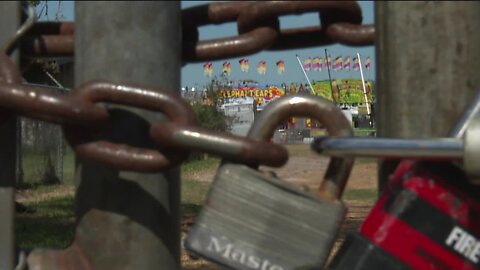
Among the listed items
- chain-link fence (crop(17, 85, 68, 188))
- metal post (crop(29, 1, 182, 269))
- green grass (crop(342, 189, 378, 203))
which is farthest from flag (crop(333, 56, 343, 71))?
metal post (crop(29, 1, 182, 269))

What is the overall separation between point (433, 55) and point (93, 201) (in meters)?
0.52

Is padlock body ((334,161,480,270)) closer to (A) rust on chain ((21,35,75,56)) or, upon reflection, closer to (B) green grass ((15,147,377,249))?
(A) rust on chain ((21,35,75,56))

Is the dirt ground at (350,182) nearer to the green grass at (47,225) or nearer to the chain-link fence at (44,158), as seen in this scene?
the green grass at (47,225)

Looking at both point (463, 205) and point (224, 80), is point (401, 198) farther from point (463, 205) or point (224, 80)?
point (224, 80)

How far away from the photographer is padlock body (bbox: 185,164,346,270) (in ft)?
4.18

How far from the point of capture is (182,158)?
133 cm

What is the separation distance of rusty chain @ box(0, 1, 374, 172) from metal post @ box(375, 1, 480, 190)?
0.15 metres

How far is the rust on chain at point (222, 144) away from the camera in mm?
1279

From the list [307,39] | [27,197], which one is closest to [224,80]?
[27,197]

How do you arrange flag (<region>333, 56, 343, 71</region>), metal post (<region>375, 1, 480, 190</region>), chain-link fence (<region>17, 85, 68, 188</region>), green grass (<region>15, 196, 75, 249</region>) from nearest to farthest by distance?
metal post (<region>375, 1, 480, 190</region>)
green grass (<region>15, 196, 75, 249</region>)
chain-link fence (<region>17, 85, 68, 188</region>)
flag (<region>333, 56, 343, 71</region>)

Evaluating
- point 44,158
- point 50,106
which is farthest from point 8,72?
point 44,158

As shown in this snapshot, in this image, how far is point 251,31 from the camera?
146cm

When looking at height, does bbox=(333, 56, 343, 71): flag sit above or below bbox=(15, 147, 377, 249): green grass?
below

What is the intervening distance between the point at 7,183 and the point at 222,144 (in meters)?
0.39
